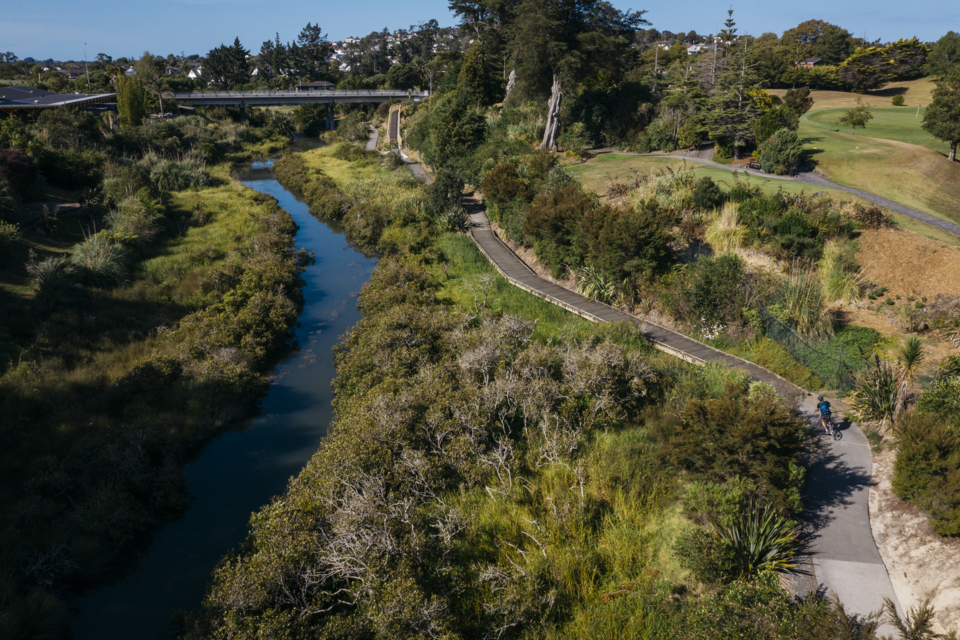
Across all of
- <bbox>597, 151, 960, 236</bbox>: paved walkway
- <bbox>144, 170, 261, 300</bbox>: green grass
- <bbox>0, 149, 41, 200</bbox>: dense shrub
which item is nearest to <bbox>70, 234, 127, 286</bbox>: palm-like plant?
<bbox>144, 170, 261, 300</bbox>: green grass

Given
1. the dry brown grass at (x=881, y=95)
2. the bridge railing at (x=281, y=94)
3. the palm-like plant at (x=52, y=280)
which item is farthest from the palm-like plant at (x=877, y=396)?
the bridge railing at (x=281, y=94)

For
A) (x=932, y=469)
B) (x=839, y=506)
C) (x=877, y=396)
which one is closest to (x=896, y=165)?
(x=877, y=396)

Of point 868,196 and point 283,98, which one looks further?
point 283,98

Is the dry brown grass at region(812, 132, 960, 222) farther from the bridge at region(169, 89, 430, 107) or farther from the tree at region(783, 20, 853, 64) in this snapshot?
the bridge at region(169, 89, 430, 107)

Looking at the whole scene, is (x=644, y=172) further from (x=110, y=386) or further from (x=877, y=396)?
(x=110, y=386)

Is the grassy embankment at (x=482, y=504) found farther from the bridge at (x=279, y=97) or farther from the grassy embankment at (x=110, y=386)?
the bridge at (x=279, y=97)

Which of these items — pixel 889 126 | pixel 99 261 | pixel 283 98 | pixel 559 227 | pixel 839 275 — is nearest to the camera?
pixel 839 275

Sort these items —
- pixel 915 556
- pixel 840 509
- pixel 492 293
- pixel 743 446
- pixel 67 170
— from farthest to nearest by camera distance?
pixel 67 170 < pixel 492 293 < pixel 840 509 < pixel 743 446 < pixel 915 556
